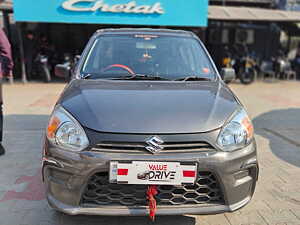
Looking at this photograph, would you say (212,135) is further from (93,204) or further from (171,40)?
(171,40)

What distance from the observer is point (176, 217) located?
2.74 meters

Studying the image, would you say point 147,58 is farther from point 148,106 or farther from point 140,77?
point 148,106

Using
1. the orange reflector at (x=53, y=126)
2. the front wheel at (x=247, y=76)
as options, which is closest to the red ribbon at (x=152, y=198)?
the orange reflector at (x=53, y=126)

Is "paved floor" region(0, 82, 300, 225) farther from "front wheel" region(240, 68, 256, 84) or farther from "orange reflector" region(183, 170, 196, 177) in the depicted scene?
"front wheel" region(240, 68, 256, 84)

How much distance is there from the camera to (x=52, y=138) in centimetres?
227

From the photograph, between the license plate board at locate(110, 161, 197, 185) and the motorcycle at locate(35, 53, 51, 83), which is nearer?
the license plate board at locate(110, 161, 197, 185)

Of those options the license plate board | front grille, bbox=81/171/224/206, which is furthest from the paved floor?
the license plate board

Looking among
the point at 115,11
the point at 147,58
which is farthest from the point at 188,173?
the point at 115,11

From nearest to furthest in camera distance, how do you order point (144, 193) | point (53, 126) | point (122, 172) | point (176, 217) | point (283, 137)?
point (122, 172), point (144, 193), point (53, 126), point (176, 217), point (283, 137)

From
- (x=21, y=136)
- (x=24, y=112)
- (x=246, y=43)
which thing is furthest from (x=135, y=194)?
(x=246, y=43)

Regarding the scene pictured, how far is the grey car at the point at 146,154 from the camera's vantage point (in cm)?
209

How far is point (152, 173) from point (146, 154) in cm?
14

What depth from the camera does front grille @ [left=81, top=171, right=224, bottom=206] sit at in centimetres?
216

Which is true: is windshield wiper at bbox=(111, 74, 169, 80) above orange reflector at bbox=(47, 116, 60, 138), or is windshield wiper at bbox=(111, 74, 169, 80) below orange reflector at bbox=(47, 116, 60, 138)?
above
